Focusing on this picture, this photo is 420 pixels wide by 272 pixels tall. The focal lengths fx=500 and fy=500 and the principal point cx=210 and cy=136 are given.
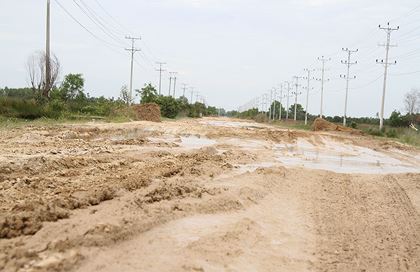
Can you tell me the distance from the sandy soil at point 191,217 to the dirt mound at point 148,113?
1295 inches

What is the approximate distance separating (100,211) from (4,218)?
3.57 ft

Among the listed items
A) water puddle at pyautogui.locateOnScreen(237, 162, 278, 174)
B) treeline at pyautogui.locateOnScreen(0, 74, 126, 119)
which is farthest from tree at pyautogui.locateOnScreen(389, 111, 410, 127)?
water puddle at pyautogui.locateOnScreen(237, 162, 278, 174)

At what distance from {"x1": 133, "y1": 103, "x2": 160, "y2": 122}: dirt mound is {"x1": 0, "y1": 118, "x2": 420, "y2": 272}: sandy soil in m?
32.9

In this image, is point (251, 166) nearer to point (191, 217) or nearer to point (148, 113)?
point (191, 217)

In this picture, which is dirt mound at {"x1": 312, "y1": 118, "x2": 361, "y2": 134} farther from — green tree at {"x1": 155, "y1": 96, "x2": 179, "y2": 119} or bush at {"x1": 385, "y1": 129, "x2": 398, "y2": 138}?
green tree at {"x1": 155, "y1": 96, "x2": 179, "y2": 119}

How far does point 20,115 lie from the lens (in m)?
27.3

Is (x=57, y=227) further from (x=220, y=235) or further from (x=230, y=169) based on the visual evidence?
(x=230, y=169)

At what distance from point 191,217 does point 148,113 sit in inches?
1536

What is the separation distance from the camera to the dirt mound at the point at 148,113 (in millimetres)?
44656

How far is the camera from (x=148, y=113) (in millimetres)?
44969

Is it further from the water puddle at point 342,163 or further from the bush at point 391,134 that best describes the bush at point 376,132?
the water puddle at point 342,163

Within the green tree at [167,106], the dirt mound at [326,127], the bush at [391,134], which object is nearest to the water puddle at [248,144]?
the bush at [391,134]

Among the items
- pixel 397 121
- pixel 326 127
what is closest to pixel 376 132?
pixel 326 127

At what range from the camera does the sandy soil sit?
4723 millimetres
